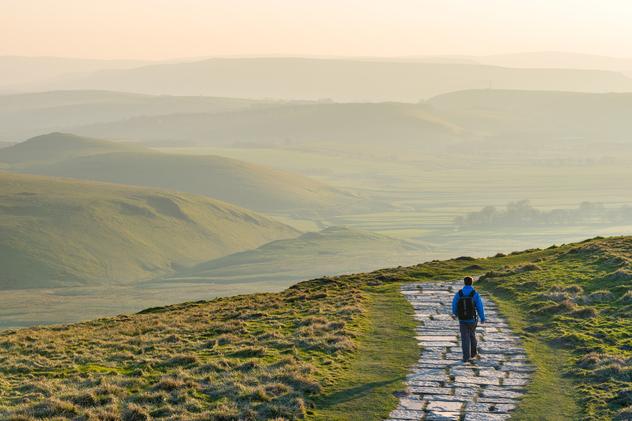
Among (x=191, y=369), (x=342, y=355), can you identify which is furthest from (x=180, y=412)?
(x=342, y=355)

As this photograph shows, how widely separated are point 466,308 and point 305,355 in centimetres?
487

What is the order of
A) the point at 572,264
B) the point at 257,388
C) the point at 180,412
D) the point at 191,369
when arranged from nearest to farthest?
the point at 180,412 → the point at 257,388 → the point at 191,369 → the point at 572,264

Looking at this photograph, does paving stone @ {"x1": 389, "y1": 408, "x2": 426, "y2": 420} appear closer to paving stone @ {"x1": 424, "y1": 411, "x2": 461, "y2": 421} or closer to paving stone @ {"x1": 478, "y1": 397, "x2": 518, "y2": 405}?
paving stone @ {"x1": 424, "y1": 411, "x2": 461, "y2": 421}

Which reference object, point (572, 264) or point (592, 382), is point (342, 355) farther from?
point (572, 264)

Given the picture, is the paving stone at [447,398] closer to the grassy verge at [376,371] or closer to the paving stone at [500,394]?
the paving stone at [500,394]

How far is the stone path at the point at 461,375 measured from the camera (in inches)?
768

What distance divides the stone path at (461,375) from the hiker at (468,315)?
394mm

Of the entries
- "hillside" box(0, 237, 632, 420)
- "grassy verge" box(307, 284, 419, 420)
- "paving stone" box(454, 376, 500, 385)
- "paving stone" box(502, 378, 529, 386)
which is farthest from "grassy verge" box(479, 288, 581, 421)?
"grassy verge" box(307, 284, 419, 420)

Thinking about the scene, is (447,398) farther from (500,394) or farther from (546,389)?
(546,389)

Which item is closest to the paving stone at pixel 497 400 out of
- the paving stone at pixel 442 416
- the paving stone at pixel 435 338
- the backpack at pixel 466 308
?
the paving stone at pixel 442 416

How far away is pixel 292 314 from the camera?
32.4 m

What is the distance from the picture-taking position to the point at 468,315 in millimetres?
24000

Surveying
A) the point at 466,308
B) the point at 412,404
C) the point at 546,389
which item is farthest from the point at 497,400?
the point at 466,308

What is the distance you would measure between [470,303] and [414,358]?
2.25 meters
